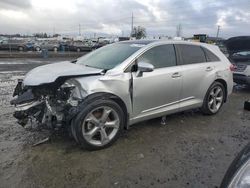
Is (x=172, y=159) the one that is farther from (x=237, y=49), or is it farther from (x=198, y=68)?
(x=237, y=49)

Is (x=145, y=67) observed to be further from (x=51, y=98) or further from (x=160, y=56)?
(x=51, y=98)

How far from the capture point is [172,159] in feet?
12.9

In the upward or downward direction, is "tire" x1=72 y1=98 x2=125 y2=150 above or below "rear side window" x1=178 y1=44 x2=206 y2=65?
below

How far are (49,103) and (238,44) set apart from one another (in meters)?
7.21

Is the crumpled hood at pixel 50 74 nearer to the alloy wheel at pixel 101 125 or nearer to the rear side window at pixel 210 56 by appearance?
the alloy wheel at pixel 101 125

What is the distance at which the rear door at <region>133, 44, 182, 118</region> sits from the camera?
4508mm

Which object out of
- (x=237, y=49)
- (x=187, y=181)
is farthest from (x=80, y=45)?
(x=187, y=181)

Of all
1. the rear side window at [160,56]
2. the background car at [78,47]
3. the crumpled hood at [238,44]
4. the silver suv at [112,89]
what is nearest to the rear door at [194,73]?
the silver suv at [112,89]

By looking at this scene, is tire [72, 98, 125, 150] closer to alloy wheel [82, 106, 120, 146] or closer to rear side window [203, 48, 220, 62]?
alloy wheel [82, 106, 120, 146]

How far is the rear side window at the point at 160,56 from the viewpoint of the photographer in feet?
15.5

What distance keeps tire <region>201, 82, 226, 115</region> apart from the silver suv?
10.7 inches

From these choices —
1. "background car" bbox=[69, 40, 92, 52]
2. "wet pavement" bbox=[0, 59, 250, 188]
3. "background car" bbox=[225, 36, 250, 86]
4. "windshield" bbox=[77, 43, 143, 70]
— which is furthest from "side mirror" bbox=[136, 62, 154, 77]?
"background car" bbox=[69, 40, 92, 52]

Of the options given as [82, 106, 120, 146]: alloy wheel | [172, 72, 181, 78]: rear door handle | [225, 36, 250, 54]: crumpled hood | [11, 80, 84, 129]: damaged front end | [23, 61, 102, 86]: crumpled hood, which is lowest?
[82, 106, 120, 146]: alloy wheel

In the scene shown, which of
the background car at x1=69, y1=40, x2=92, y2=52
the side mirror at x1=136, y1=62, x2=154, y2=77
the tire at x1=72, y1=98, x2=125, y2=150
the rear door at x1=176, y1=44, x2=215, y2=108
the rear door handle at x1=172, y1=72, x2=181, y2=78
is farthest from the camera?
the background car at x1=69, y1=40, x2=92, y2=52
